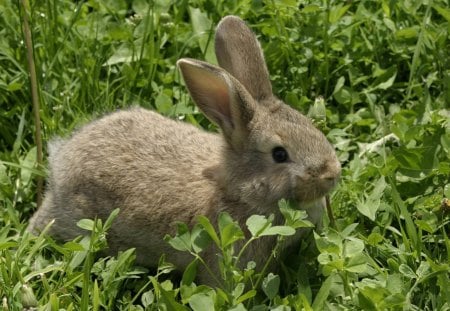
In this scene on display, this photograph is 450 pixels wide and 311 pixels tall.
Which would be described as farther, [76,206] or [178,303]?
[76,206]

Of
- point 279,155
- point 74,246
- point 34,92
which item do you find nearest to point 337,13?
point 279,155

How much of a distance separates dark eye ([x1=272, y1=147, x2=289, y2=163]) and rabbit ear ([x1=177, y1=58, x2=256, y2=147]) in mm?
232

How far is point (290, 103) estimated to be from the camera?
265 inches

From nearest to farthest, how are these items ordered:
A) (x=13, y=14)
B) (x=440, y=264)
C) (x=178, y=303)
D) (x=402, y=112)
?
(x=178, y=303)
(x=440, y=264)
(x=402, y=112)
(x=13, y=14)

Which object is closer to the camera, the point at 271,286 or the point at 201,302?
the point at 201,302

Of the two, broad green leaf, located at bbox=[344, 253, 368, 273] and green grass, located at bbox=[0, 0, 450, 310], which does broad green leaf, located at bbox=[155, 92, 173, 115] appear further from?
broad green leaf, located at bbox=[344, 253, 368, 273]

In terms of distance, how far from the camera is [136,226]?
6.02 meters

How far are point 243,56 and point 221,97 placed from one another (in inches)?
15.2

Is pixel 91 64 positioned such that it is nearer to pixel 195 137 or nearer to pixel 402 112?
pixel 195 137

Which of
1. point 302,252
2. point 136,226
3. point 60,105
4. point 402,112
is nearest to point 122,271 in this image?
point 136,226

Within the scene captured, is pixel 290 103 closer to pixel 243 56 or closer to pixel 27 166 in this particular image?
pixel 243 56

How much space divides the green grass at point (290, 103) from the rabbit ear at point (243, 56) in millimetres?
358

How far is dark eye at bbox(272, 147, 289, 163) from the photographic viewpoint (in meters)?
5.58

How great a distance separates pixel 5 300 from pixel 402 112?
2.80m
